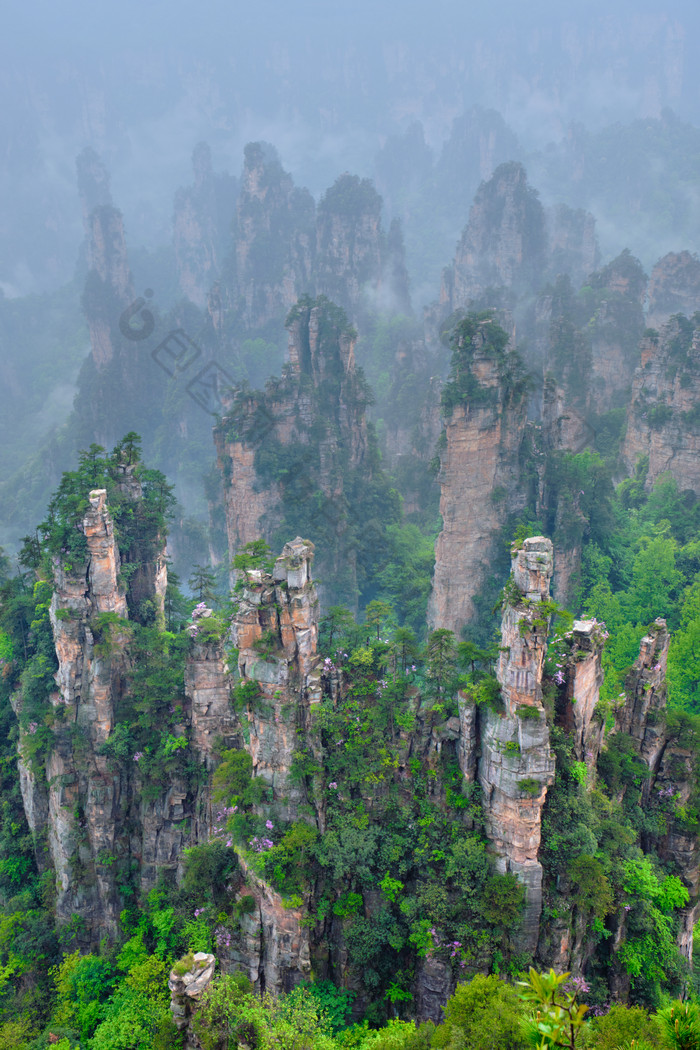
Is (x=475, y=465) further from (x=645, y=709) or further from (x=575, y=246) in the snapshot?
(x=575, y=246)

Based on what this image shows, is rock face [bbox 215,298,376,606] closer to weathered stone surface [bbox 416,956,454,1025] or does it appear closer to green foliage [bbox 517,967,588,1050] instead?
weathered stone surface [bbox 416,956,454,1025]

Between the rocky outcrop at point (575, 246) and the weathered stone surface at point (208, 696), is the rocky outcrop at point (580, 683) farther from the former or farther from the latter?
the rocky outcrop at point (575, 246)

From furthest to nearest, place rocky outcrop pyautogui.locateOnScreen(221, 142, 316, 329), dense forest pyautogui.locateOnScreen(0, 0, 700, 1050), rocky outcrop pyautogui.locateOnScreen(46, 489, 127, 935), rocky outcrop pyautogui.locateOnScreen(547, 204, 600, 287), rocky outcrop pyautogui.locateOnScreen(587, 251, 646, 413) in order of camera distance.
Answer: rocky outcrop pyautogui.locateOnScreen(221, 142, 316, 329)
rocky outcrop pyautogui.locateOnScreen(547, 204, 600, 287)
rocky outcrop pyautogui.locateOnScreen(587, 251, 646, 413)
rocky outcrop pyautogui.locateOnScreen(46, 489, 127, 935)
dense forest pyautogui.locateOnScreen(0, 0, 700, 1050)

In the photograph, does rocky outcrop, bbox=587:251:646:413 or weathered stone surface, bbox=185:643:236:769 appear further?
rocky outcrop, bbox=587:251:646:413

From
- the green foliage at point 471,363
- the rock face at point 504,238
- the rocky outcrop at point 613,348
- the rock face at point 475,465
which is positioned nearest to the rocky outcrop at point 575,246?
the rock face at point 504,238

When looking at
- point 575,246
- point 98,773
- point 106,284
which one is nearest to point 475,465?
point 98,773

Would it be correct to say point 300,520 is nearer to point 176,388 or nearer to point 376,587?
point 376,587

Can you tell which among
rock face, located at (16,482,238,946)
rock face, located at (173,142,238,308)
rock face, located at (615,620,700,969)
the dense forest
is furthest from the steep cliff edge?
rock face, located at (173,142,238,308)

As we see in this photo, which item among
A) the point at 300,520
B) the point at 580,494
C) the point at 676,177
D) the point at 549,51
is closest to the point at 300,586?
the point at 580,494
